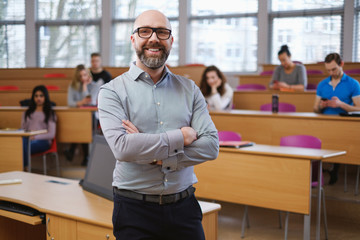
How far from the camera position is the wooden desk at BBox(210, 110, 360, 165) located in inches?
167

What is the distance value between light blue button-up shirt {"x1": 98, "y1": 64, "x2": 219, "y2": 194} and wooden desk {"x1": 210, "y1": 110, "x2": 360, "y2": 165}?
8.69 feet

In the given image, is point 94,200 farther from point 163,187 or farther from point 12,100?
point 12,100

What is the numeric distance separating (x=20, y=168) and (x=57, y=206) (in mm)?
2673

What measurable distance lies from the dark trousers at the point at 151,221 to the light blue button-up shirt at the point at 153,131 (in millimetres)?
56

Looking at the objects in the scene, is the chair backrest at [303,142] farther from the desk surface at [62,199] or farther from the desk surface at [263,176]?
the desk surface at [62,199]

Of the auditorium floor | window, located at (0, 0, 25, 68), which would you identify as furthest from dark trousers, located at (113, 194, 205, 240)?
window, located at (0, 0, 25, 68)

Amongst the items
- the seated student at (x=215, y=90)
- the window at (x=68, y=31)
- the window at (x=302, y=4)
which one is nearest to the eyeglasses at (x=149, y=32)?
the seated student at (x=215, y=90)

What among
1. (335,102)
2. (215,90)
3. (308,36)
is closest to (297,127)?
(335,102)

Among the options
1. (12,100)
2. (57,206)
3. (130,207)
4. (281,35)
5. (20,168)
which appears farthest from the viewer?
(281,35)

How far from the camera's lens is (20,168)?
15.8 feet

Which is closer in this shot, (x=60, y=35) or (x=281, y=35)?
(x=281, y=35)

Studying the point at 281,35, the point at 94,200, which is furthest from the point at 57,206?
the point at 281,35

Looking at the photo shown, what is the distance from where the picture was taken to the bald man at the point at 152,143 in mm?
1554

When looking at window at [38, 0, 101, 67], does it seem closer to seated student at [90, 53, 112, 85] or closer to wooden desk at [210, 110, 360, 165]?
seated student at [90, 53, 112, 85]
